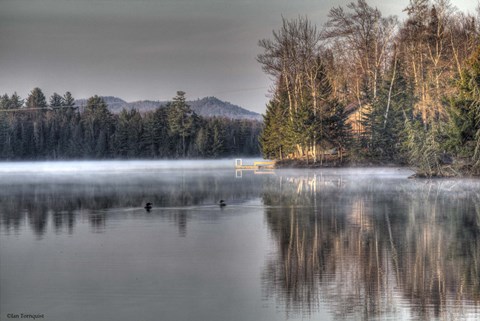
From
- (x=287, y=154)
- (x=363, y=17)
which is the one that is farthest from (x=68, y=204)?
(x=287, y=154)

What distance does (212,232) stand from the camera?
19094 millimetres

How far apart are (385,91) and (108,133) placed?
284ft

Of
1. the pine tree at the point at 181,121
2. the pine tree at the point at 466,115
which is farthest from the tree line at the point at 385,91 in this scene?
the pine tree at the point at 181,121

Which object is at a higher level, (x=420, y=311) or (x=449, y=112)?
(x=449, y=112)

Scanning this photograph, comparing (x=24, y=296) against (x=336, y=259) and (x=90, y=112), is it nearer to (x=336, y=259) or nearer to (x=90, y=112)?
(x=336, y=259)

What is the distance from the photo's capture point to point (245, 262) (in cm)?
1433

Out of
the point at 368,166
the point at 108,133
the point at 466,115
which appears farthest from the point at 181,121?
the point at 466,115

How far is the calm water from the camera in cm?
1057

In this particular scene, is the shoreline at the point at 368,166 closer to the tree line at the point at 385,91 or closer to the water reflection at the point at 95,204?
the tree line at the point at 385,91

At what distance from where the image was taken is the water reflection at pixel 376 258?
34.8 ft

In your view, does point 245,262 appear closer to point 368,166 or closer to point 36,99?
point 368,166

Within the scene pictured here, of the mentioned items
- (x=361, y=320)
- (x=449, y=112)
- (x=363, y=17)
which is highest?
(x=363, y=17)

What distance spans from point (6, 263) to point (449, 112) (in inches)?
1282

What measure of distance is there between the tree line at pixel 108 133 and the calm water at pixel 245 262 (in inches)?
4077
